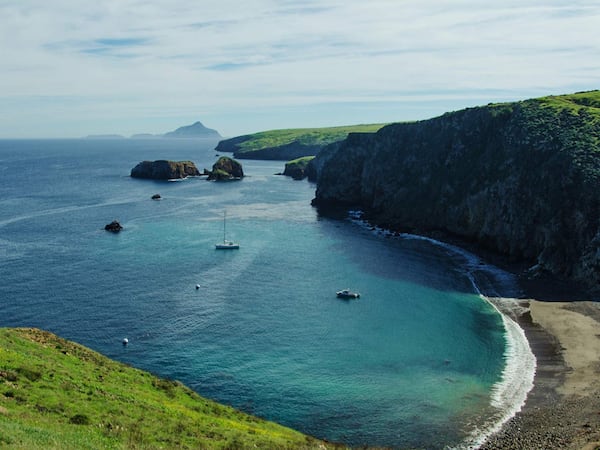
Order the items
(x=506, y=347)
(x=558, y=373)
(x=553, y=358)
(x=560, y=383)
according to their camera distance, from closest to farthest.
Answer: (x=560, y=383) → (x=558, y=373) → (x=553, y=358) → (x=506, y=347)

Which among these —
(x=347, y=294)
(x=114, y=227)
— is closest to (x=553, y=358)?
(x=347, y=294)

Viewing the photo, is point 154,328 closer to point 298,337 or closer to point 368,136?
point 298,337

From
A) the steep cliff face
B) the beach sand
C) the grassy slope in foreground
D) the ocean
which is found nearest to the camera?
the grassy slope in foreground

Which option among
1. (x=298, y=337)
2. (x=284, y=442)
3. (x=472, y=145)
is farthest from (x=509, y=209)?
(x=284, y=442)

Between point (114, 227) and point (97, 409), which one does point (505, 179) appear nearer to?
point (114, 227)

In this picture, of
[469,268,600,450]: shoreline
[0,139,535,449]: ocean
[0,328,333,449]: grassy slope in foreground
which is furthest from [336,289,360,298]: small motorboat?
[0,328,333,449]: grassy slope in foreground

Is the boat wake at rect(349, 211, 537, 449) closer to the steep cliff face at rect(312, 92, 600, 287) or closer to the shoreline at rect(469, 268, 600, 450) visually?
the shoreline at rect(469, 268, 600, 450)

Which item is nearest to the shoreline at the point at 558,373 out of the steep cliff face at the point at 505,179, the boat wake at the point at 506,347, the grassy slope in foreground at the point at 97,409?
the boat wake at the point at 506,347
